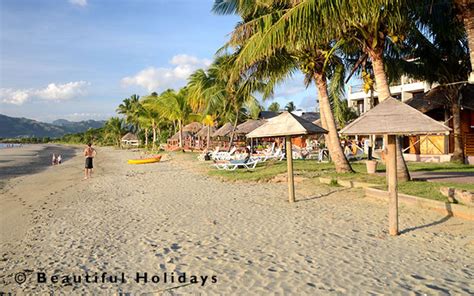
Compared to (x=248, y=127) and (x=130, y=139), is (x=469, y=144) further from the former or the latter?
(x=130, y=139)

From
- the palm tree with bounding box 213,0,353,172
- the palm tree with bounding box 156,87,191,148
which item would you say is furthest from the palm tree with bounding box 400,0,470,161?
the palm tree with bounding box 156,87,191,148

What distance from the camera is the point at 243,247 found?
16.7ft

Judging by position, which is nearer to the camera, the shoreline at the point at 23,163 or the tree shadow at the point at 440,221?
the tree shadow at the point at 440,221

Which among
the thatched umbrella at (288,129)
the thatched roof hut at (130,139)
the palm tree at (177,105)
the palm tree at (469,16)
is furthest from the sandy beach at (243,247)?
the thatched roof hut at (130,139)

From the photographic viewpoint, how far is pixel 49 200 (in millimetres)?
10398

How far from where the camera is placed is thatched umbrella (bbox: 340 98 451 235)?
4.91 meters

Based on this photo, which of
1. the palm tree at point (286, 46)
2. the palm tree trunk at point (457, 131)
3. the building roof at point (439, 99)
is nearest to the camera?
the palm tree at point (286, 46)

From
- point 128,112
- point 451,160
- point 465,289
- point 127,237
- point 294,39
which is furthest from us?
point 128,112

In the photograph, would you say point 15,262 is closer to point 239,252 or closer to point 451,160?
point 239,252

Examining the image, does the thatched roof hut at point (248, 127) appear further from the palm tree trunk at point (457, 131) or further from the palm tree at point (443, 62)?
the palm tree trunk at point (457, 131)

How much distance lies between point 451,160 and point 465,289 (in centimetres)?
1273

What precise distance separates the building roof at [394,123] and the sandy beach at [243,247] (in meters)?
1.52

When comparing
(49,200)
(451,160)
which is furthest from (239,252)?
(451,160)

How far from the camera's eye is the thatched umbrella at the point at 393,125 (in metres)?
4.91
